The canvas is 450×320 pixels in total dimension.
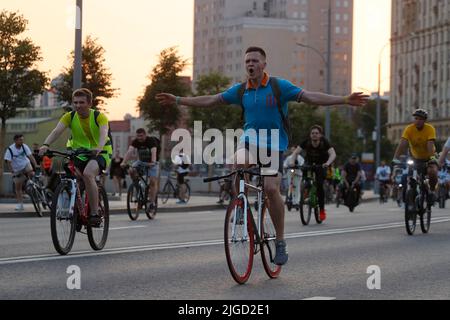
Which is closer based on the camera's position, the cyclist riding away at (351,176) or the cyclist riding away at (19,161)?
the cyclist riding away at (19,161)

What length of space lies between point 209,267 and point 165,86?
41.2m

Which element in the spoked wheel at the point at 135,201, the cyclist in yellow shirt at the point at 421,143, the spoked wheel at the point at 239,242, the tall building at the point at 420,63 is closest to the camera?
the spoked wheel at the point at 239,242

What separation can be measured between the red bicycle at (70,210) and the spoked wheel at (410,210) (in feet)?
17.5

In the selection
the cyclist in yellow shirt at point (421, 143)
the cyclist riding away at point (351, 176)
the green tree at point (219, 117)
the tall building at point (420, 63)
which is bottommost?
the cyclist riding away at point (351, 176)

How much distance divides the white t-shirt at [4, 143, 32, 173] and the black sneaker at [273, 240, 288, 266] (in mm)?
14712

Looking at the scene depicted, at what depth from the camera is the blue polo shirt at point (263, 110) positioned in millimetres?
9086

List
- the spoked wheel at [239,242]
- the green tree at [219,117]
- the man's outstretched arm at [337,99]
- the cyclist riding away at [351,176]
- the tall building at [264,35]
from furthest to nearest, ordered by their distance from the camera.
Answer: the tall building at [264,35], the green tree at [219,117], the cyclist riding away at [351,176], the man's outstretched arm at [337,99], the spoked wheel at [239,242]

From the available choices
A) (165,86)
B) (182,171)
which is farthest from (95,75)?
(165,86)

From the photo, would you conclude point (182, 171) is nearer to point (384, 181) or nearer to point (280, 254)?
point (384, 181)

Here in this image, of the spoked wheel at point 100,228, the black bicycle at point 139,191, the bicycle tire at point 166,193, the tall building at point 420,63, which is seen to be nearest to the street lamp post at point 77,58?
the black bicycle at point 139,191

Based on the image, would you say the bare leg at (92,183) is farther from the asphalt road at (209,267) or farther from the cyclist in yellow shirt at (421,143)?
the cyclist in yellow shirt at (421,143)

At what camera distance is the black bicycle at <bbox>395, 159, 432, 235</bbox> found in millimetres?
A: 15656

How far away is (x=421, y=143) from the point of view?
15.8 metres
